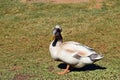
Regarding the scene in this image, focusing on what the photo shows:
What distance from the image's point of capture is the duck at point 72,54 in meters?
9.74

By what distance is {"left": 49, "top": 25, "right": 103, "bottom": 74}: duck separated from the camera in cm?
974

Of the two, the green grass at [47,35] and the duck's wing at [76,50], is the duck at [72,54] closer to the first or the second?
the duck's wing at [76,50]

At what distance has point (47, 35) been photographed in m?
15.2

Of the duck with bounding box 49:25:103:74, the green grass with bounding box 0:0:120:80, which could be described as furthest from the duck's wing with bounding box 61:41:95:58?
the green grass with bounding box 0:0:120:80

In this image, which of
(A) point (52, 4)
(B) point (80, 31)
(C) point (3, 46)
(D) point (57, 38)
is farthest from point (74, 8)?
(D) point (57, 38)

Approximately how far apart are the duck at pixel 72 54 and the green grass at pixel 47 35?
370mm

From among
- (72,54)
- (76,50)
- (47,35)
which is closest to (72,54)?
(72,54)

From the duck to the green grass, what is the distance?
14.6 inches

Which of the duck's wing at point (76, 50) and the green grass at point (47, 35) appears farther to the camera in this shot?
the green grass at point (47, 35)

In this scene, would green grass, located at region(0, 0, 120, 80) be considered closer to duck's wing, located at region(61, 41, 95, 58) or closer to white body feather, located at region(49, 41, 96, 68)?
white body feather, located at region(49, 41, 96, 68)

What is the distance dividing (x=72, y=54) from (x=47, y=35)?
5494 millimetres

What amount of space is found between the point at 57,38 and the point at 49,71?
3.25ft

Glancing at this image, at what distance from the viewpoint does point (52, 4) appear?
2059cm

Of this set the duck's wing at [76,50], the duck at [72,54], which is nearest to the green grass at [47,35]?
the duck at [72,54]
